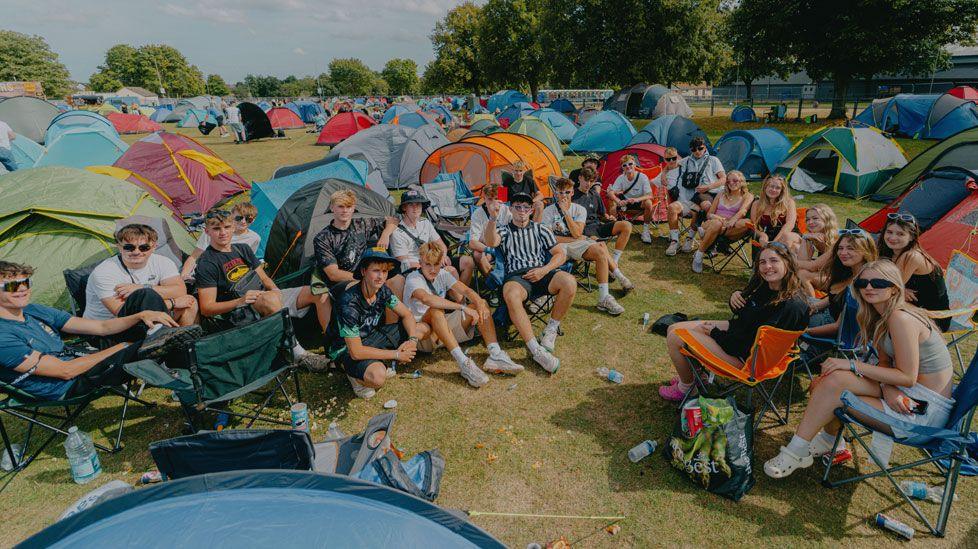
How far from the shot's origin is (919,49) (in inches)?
797

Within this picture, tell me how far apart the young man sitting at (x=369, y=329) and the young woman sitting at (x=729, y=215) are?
15.0 feet

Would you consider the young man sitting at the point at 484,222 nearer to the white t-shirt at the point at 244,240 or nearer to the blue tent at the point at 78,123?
the white t-shirt at the point at 244,240

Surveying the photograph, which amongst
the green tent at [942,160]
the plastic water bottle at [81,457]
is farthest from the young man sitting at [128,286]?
the green tent at [942,160]

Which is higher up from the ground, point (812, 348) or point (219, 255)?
point (219, 255)

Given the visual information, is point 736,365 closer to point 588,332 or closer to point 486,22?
point 588,332

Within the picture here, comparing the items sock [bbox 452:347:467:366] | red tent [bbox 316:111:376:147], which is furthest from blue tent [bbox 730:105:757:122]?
sock [bbox 452:347:467:366]

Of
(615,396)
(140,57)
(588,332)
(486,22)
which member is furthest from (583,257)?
(140,57)

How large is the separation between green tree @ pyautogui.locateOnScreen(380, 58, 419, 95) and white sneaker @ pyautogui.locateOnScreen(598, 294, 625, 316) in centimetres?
9707

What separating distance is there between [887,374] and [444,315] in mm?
3460

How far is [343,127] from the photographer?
74.9ft

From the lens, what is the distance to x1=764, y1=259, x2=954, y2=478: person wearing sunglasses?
3.01m

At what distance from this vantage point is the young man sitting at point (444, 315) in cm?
474

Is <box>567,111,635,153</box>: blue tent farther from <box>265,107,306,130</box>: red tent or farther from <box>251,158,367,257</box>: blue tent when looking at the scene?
<box>265,107,306,130</box>: red tent

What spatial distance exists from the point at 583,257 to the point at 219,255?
411cm
